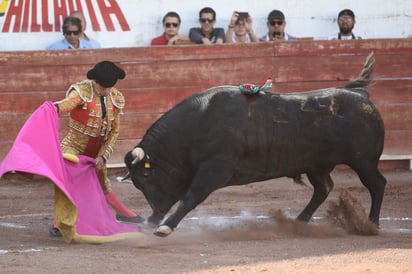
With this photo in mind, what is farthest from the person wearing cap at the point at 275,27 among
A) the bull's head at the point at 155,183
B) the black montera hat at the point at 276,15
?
the bull's head at the point at 155,183

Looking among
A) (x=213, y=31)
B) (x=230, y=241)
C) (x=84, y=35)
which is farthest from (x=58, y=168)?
(x=213, y=31)

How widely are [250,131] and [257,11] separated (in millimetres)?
3585

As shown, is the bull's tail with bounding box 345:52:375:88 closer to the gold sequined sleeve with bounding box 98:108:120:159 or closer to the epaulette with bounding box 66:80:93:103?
the gold sequined sleeve with bounding box 98:108:120:159

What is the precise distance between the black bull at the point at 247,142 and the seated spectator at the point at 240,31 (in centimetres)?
311

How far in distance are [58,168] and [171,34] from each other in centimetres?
356

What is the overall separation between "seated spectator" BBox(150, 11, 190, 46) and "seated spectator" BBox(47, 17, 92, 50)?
2.18 feet

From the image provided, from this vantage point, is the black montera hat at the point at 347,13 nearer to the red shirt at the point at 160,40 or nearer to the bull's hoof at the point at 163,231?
the red shirt at the point at 160,40

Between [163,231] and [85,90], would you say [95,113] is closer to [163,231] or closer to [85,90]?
[85,90]

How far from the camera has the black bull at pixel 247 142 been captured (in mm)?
6531

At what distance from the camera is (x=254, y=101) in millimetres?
6664

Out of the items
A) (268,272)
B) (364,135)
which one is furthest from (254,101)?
(268,272)

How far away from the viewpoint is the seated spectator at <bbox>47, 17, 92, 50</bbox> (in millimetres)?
9338

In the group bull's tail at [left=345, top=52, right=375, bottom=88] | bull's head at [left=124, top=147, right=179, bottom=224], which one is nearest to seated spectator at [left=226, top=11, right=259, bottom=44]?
bull's tail at [left=345, top=52, right=375, bottom=88]

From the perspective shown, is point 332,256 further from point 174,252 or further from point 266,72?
point 266,72
